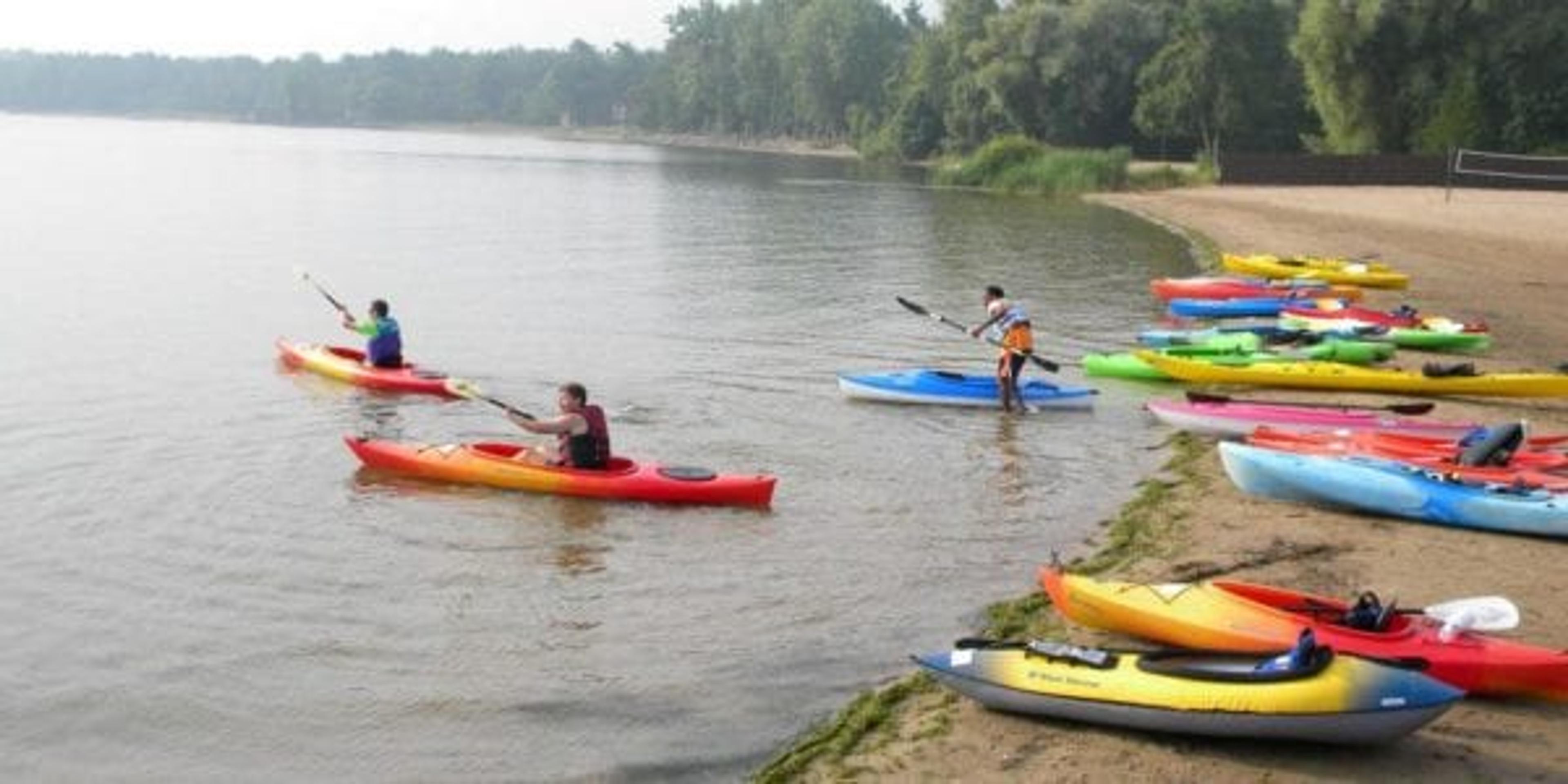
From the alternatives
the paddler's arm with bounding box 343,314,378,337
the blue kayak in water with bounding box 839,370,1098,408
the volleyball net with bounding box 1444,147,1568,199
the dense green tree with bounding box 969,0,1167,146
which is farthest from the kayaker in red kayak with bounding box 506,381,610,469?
the dense green tree with bounding box 969,0,1167,146

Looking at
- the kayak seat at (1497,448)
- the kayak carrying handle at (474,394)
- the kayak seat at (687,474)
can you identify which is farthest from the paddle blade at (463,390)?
the kayak seat at (1497,448)

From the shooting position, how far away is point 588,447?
14.5m

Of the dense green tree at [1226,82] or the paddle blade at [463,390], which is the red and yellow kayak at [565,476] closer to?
the paddle blade at [463,390]

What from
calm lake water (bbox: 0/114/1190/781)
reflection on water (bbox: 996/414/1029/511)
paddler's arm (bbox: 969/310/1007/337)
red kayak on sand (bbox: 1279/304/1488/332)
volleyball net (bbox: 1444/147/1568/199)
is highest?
volleyball net (bbox: 1444/147/1568/199)

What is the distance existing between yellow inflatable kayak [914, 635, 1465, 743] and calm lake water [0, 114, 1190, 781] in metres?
1.23

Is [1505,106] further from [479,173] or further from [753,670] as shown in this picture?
[753,670]

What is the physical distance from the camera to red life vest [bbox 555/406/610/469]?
1453 cm

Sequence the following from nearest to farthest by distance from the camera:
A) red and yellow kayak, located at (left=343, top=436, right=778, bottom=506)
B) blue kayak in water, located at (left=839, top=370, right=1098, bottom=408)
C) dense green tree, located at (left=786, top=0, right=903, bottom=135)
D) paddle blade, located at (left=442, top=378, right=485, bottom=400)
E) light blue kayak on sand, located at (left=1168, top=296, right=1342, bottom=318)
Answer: red and yellow kayak, located at (left=343, top=436, right=778, bottom=506) → paddle blade, located at (left=442, top=378, right=485, bottom=400) → blue kayak in water, located at (left=839, top=370, right=1098, bottom=408) → light blue kayak on sand, located at (left=1168, top=296, right=1342, bottom=318) → dense green tree, located at (left=786, top=0, right=903, bottom=135)

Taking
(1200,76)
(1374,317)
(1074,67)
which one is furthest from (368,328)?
(1074,67)

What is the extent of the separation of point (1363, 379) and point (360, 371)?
42.3 ft

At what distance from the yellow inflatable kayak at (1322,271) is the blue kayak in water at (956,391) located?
13360mm

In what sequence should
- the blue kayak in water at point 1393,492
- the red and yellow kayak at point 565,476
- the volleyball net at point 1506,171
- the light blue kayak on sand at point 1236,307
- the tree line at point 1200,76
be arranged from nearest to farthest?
the blue kayak in water at point 1393,492, the red and yellow kayak at point 565,476, the light blue kayak on sand at point 1236,307, the volleyball net at point 1506,171, the tree line at point 1200,76

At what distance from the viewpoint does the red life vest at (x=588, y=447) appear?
572 inches

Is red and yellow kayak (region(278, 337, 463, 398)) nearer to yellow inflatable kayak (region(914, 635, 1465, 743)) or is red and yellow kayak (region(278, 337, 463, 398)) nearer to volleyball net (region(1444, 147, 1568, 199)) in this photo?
yellow inflatable kayak (region(914, 635, 1465, 743))
